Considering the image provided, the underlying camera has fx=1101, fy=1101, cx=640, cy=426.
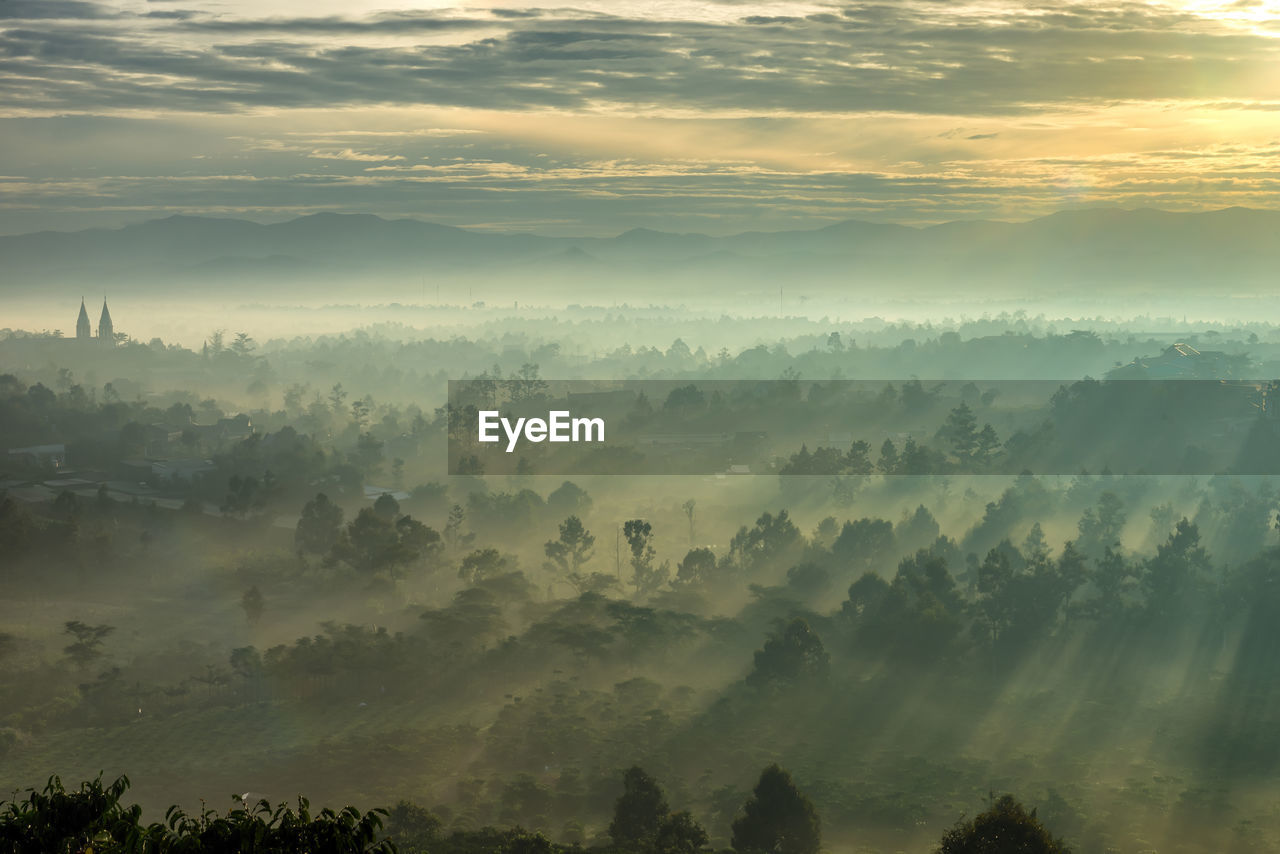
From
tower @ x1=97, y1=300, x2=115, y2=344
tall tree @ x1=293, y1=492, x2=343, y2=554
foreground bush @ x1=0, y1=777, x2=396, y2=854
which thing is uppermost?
tower @ x1=97, y1=300, x2=115, y2=344

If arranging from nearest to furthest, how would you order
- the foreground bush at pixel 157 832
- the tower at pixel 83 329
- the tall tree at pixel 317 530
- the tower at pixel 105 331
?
the foreground bush at pixel 157 832 < the tall tree at pixel 317 530 < the tower at pixel 83 329 < the tower at pixel 105 331

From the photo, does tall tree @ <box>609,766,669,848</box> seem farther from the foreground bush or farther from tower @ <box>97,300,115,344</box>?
tower @ <box>97,300,115,344</box>

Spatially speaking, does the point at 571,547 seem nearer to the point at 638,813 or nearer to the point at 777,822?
the point at 638,813

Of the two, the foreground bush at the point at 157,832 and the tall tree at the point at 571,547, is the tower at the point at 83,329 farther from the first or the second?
the foreground bush at the point at 157,832

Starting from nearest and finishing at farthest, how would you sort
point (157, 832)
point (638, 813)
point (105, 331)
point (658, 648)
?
point (157, 832)
point (638, 813)
point (658, 648)
point (105, 331)

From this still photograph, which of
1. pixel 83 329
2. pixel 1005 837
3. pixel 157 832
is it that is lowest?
pixel 1005 837

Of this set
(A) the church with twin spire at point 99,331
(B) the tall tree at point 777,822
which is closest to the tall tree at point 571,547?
(B) the tall tree at point 777,822

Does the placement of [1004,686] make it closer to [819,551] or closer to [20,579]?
[819,551]

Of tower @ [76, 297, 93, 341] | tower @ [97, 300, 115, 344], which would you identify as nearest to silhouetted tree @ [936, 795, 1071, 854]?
tower @ [97, 300, 115, 344]

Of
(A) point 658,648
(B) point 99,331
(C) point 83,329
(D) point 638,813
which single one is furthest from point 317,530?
(C) point 83,329

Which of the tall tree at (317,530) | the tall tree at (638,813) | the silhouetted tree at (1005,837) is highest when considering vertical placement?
the tall tree at (317,530)
